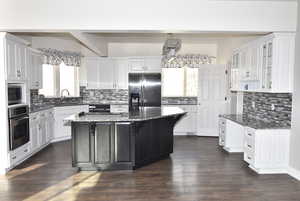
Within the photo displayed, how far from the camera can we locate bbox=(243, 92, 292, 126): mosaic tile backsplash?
13.1ft

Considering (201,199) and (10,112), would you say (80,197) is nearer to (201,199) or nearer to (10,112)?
(201,199)

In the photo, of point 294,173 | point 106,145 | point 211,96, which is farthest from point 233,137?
point 106,145

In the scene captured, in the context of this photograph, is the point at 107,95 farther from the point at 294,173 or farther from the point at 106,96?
the point at 294,173

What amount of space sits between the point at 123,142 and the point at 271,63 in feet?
9.67

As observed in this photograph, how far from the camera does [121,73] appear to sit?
6996 millimetres

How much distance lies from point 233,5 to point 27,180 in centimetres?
440

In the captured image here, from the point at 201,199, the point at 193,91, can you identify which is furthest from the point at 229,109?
the point at 201,199

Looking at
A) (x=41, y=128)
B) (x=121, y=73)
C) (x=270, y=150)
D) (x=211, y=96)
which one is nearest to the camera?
(x=270, y=150)

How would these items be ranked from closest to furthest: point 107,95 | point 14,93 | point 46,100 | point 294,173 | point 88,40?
point 294,173 < point 14,93 < point 88,40 < point 46,100 < point 107,95

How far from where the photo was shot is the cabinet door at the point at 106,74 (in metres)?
7.00

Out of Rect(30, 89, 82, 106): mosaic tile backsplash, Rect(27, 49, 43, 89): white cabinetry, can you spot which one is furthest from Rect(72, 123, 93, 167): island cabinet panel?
Rect(30, 89, 82, 106): mosaic tile backsplash

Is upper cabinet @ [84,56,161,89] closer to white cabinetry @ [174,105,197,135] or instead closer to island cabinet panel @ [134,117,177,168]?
white cabinetry @ [174,105,197,135]

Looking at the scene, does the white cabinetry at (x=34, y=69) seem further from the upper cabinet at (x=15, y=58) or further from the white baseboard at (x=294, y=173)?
the white baseboard at (x=294, y=173)

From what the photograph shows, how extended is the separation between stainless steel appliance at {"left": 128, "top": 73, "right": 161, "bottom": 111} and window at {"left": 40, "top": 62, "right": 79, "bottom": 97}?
181 cm
